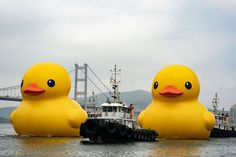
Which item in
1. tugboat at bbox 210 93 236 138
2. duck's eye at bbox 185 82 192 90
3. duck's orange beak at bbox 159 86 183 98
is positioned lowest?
tugboat at bbox 210 93 236 138

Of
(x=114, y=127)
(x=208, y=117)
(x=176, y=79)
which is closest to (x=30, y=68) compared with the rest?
(x=114, y=127)

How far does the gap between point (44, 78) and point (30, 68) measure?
1.79 m

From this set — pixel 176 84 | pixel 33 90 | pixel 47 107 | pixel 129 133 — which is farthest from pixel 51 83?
pixel 176 84

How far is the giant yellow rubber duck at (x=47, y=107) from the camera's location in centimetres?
3250

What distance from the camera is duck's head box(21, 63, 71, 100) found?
32.9m

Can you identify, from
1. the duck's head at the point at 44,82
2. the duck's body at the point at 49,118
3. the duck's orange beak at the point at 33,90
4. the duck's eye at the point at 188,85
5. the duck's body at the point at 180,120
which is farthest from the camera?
the duck's eye at the point at 188,85

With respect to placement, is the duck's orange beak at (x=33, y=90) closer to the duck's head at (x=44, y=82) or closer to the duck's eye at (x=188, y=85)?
the duck's head at (x=44, y=82)

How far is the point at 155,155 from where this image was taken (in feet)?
78.1

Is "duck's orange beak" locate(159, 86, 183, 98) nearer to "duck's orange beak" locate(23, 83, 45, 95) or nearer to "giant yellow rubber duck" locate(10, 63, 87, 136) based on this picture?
"giant yellow rubber duck" locate(10, 63, 87, 136)

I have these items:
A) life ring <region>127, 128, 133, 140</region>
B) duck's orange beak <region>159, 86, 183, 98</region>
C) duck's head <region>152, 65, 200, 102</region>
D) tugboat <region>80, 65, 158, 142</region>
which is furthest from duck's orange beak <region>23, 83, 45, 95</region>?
duck's orange beak <region>159, 86, 183, 98</region>

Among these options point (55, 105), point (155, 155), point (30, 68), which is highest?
point (30, 68)

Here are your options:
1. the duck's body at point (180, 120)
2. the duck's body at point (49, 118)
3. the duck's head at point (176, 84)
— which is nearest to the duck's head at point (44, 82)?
the duck's body at point (49, 118)

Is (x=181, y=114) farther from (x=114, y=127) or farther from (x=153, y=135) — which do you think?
(x=114, y=127)

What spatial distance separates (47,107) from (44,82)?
1.70 meters
